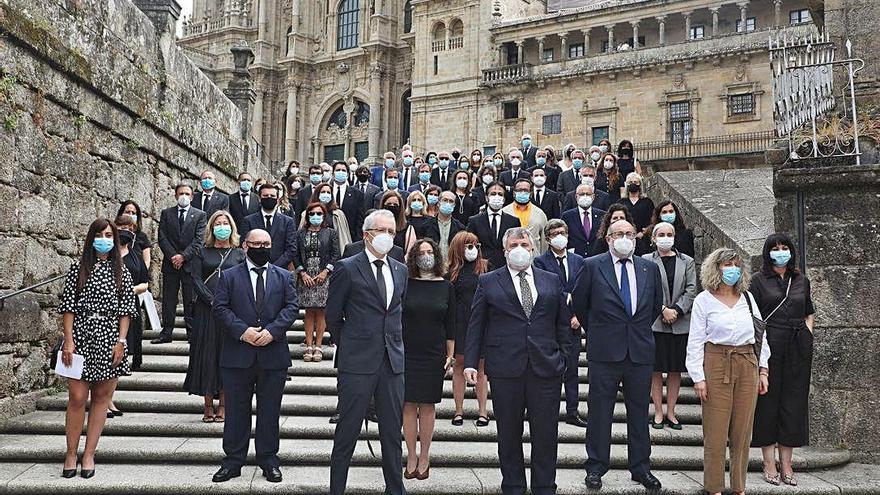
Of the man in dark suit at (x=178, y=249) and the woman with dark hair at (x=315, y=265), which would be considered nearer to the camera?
the woman with dark hair at (x=315, y=265)

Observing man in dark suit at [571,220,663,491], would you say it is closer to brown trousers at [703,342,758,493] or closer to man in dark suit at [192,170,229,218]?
brown trousers at [703,342,758,493]

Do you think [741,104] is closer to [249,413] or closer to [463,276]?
[463,276]

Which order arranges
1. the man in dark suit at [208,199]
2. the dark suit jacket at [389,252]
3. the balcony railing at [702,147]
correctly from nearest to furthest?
the dark suit jacket at [389,252]
the man in dark suit at [208,199]
the balcony railing at [702,147]

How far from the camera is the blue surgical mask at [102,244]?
5668 millimetres

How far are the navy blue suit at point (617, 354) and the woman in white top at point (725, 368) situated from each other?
1.32ft

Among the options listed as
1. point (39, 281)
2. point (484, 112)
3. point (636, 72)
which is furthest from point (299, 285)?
point (484, 112)

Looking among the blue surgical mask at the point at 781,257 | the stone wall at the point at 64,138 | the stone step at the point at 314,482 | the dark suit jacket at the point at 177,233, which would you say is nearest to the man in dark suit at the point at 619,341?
the stone step at the point at 314,482

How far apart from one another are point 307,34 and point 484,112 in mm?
19747

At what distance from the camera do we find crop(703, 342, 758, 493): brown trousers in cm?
539

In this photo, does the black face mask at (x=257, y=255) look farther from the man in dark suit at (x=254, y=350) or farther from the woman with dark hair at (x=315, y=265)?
the woman with dark hair at (x=315, y=265)

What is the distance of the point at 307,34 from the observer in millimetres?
51531

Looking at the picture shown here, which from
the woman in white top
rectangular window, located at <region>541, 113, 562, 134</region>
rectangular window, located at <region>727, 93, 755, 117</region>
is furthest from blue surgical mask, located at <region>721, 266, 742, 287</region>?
rectangular window, located at <region>541, 113, 562, 134</region>

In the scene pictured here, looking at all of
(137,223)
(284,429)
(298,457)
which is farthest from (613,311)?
(137,223)

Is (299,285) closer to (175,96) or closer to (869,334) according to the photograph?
(175,96)
